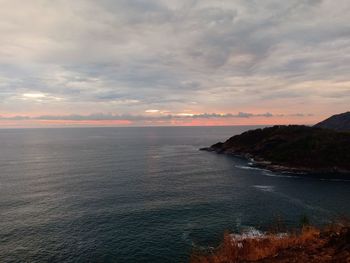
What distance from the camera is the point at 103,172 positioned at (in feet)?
433

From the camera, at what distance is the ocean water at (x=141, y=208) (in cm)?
5630

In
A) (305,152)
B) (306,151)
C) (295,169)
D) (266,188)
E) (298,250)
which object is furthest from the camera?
(306,151)

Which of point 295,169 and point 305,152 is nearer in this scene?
point 295,169

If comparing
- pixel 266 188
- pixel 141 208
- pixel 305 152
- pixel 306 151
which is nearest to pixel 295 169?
pixel 305 152

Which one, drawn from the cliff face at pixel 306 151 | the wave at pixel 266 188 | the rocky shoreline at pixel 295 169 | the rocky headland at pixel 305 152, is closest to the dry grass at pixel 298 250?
the wave at pixel 266 188

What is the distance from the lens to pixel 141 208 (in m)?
79.2

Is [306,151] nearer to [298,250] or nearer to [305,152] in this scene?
[305,152]

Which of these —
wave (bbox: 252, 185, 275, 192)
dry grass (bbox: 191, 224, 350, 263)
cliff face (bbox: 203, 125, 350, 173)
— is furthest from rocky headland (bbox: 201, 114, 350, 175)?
dry grass (bbox: 191, 224, 350, 263)

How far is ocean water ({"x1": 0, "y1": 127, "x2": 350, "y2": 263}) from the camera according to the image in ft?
185

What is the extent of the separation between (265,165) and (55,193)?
10329 centimetres

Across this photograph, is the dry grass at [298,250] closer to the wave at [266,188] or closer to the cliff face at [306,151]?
the wave at [266,188]

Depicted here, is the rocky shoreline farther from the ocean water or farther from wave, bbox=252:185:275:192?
wave, bbox=252:185:275:192

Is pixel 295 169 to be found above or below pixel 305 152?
below

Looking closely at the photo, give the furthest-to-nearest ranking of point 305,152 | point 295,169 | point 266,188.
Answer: point 305,152 < point 295,169 < point 266,188
